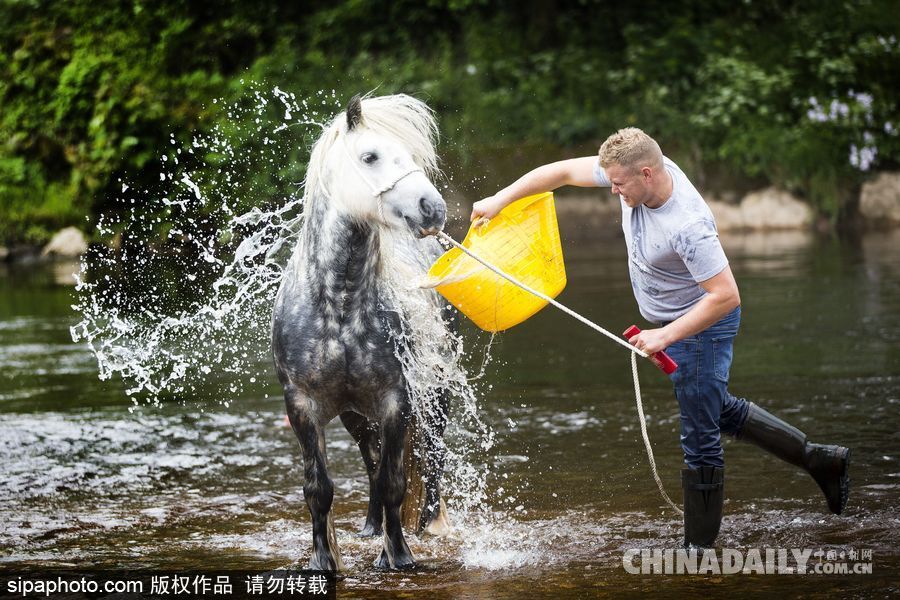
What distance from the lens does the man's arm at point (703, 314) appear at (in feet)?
15.0

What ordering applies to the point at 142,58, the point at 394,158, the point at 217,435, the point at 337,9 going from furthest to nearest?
the point at 337,9 → the point at 142,58 → the point at 217,435 → the point at 394,158

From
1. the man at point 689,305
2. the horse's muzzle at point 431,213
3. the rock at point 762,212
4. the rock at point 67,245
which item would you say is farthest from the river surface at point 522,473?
the rock at point 67,245

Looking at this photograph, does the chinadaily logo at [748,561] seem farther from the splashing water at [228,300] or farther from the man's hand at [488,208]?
the man's hand at [488,208]

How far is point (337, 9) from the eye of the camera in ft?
78.8

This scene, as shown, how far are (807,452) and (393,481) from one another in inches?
73.7

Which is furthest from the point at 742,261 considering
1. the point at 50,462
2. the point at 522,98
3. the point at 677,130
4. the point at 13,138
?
the point at 13,138

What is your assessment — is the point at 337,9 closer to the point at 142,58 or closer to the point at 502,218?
the point at 142,58

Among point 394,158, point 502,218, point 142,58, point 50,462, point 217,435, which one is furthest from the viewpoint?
point 142,58

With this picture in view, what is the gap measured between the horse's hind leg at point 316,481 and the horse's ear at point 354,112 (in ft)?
3.80

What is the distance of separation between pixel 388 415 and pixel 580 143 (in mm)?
16512

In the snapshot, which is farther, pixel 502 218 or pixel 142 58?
pixel 142 58

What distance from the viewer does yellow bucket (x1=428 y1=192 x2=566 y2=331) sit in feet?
17.1

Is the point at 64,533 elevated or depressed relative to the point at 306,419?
depressed

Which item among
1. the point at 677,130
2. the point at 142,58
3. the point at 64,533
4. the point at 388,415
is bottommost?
the point at 64,533
